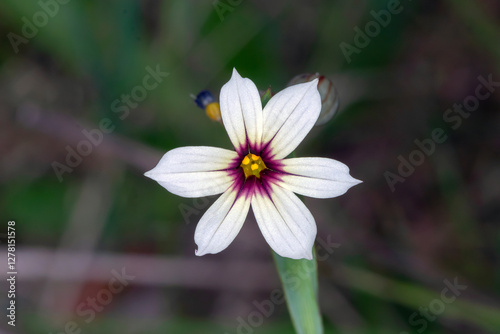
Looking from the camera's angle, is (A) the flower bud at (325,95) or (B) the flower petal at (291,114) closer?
(B) the flower petal at (291,114)

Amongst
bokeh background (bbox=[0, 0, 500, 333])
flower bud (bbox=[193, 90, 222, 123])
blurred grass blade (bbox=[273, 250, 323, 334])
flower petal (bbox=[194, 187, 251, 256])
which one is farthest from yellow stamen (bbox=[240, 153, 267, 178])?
bokeh background (bbox=[0, 0, 500, 333])

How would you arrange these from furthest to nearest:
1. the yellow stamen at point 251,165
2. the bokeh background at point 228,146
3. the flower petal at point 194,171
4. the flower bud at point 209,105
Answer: the bokeh background at point 228,146
the flower bud at point 209,105
the yellow stamen at point 251,165
the flower petal at point 194,171

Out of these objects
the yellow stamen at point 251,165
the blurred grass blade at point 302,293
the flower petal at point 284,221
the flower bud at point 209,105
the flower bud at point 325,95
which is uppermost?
the flower bud at point 209,105

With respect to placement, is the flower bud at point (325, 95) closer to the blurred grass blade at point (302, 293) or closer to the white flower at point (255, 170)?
the white flower at point (255, 170)

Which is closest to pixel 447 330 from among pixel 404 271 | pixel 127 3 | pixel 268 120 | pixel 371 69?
pixel 404 271

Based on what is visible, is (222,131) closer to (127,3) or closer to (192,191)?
(127,3)

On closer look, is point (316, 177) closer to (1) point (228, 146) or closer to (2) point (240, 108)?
(2) point (240, 108)

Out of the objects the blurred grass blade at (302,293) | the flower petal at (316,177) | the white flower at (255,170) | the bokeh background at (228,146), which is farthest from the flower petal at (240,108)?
the bokeh background at (228,146)

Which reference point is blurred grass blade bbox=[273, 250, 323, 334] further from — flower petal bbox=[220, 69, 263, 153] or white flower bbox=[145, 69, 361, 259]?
flower petal bbox=[220, 69, 263, 153]
